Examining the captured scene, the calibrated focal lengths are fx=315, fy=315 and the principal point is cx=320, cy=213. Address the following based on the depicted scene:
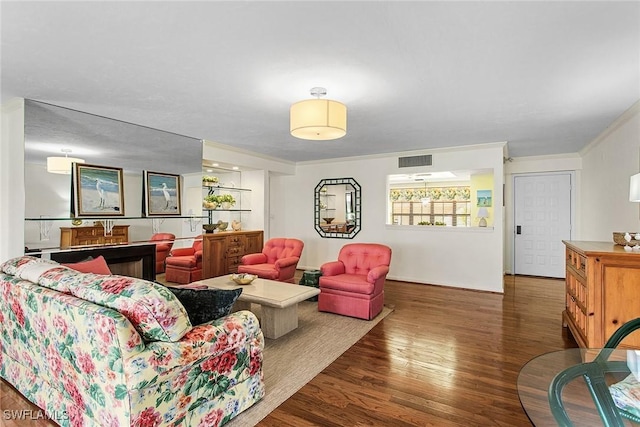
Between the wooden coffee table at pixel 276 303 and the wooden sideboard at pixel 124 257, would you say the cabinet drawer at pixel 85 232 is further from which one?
the wooden coffee table at pixel 276 303

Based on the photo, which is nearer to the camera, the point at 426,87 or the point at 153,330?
the point at 153,330

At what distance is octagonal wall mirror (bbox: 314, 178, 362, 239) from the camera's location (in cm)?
656

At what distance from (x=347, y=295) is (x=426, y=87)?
2.53 metres

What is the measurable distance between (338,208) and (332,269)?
8.70 feet

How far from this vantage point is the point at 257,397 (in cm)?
222

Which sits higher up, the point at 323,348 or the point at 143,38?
the point at 143,38

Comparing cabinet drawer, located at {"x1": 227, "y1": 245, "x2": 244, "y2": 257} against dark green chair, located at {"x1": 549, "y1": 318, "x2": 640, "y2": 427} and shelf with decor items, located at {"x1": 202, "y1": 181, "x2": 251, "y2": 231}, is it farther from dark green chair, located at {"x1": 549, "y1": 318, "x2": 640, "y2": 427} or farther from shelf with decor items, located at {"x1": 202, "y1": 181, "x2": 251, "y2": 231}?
dark green chair, located at {"x1": 549, "y1": 318, "x2": 640, "y2": 427}

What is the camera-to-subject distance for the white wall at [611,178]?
11.3 ft

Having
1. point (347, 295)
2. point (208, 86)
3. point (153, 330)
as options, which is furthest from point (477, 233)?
point (153, 330)

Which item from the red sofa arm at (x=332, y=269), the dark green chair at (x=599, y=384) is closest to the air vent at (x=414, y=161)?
the red sofa arm at (x=332, y=269)

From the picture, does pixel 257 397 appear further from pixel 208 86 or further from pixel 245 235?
pixel 245 235

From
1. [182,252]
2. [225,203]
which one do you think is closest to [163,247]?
[182,252]

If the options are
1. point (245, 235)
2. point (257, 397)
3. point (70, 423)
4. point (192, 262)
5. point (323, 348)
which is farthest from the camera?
point (245, 235)

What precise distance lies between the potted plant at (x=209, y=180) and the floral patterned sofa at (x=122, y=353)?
11.6 ft
